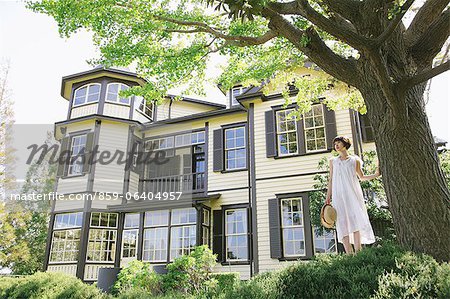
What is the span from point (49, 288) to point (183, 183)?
9326 mm

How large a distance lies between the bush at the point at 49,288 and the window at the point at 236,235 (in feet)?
24.4

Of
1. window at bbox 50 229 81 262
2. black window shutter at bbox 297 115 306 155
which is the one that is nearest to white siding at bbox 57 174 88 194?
window at bbox 50 229 81 262

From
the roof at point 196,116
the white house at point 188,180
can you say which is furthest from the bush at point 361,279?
the roof at point 196,116

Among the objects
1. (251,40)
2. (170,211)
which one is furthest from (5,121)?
(251,40)

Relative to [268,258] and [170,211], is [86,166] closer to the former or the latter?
[170,211]

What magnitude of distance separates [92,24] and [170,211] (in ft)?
30.3

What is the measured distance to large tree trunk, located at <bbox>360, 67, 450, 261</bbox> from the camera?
3.91 metres

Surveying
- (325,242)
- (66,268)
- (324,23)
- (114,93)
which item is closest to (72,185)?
(66,268)

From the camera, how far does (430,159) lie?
4234 millimetres

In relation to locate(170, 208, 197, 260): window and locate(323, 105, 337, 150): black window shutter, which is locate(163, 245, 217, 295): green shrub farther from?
locate(323, 105, 337, 150): black window shutter

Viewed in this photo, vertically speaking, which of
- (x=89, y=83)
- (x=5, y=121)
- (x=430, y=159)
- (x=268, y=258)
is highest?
(x=89, y=83)

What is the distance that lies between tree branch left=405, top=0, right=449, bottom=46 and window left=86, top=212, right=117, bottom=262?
13376mm

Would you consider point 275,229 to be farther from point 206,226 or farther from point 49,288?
point 49,288

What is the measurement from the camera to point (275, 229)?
37.8 feet
